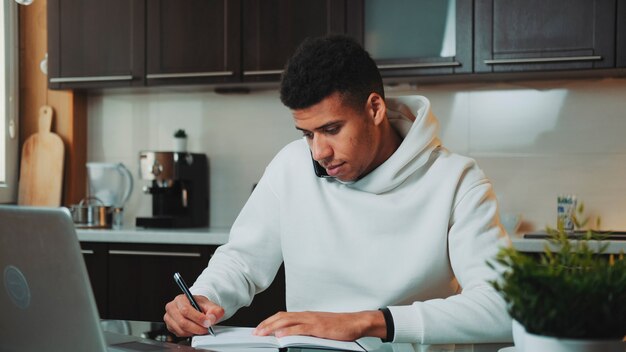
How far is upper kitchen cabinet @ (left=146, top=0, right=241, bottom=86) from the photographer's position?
11.8 feet

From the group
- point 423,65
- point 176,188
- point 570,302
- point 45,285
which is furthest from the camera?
point 176,188

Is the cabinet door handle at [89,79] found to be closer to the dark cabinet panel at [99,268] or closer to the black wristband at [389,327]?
the dark cabinet panel at [99,268]

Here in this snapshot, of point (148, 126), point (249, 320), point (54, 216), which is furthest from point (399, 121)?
point (148, 126)

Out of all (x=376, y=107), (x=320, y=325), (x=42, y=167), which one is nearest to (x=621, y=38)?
(x=376, y=107)

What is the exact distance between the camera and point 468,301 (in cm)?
158

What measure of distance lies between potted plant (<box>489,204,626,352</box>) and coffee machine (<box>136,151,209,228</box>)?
9.16ft

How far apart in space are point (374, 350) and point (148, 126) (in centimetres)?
287

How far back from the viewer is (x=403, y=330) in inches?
59.8

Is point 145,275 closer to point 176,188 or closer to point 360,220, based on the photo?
point 176,188

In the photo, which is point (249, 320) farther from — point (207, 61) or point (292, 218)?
point (292, 218)

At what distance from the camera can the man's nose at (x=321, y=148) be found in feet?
5.89

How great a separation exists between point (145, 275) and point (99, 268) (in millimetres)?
231

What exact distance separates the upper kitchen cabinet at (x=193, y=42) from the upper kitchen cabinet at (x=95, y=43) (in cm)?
8

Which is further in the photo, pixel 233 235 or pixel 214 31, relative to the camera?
pixel 214 31
